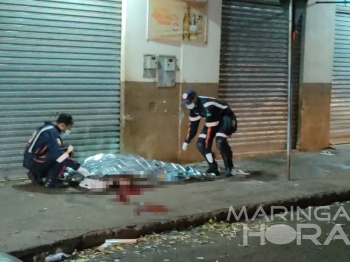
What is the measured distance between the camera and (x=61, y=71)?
8359mm

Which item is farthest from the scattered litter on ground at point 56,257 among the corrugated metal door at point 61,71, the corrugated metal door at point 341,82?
the corrugated metal door at point 341,82

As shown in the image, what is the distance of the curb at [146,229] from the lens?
5258mm

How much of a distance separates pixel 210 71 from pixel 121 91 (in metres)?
1.80

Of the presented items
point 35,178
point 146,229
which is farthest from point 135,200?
point 35,178

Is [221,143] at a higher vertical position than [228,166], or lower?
higher

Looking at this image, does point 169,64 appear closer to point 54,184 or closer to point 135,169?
point 135,169

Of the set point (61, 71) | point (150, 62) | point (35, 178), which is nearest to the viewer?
point (35, 178)

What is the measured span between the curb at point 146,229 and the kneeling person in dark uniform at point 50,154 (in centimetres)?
185

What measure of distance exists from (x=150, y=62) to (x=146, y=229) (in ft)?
12.4

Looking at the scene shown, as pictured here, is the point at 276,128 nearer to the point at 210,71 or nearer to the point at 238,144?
the point at 238,144

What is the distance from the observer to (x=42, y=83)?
322 inches

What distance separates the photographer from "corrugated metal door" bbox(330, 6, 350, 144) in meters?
12.0

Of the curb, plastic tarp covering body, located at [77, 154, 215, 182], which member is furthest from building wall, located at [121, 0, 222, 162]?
the curb

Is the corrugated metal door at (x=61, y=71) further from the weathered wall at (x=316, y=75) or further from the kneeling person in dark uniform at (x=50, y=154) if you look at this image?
the weathered wall at (x=316, y=75)
